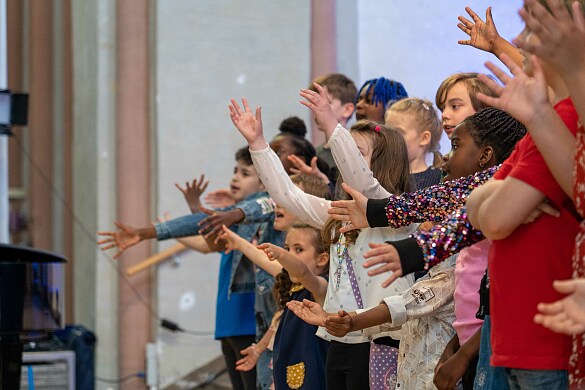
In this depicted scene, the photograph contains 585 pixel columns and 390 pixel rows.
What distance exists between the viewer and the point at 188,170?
6.06 m

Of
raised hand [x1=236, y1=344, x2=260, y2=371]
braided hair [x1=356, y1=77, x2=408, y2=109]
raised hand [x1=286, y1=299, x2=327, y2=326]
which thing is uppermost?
braided hair [x1=356, y1=77, x2=408, y2=109]

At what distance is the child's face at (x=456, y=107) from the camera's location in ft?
9.69

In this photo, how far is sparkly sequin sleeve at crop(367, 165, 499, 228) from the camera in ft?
7.50

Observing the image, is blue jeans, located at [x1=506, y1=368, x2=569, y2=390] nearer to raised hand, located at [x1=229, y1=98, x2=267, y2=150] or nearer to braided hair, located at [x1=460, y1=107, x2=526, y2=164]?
braided hair, located at [x1=460, y1=107, x2=526, y2=164]

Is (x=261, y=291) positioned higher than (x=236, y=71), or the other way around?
(x=236, y=71)

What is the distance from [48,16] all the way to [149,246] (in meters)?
2.63

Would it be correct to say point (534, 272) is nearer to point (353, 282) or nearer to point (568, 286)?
point (568, 286)

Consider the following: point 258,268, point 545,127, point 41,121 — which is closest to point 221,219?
point 258,268

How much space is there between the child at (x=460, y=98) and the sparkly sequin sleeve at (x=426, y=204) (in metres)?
0.62

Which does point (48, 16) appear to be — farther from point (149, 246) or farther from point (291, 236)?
point (291, 236)

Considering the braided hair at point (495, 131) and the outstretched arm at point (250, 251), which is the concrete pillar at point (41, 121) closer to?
the outstretched arm at point (250, 251)

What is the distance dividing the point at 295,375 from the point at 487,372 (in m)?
1.35

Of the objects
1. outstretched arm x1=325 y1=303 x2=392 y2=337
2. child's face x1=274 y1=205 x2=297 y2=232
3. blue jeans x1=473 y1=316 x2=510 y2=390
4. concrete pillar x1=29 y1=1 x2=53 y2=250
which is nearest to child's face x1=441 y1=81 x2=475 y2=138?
outstretched arm x1=325 y1=303 x2=392 y2=337

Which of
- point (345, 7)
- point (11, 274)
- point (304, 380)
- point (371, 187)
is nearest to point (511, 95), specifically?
point (371, 187)
